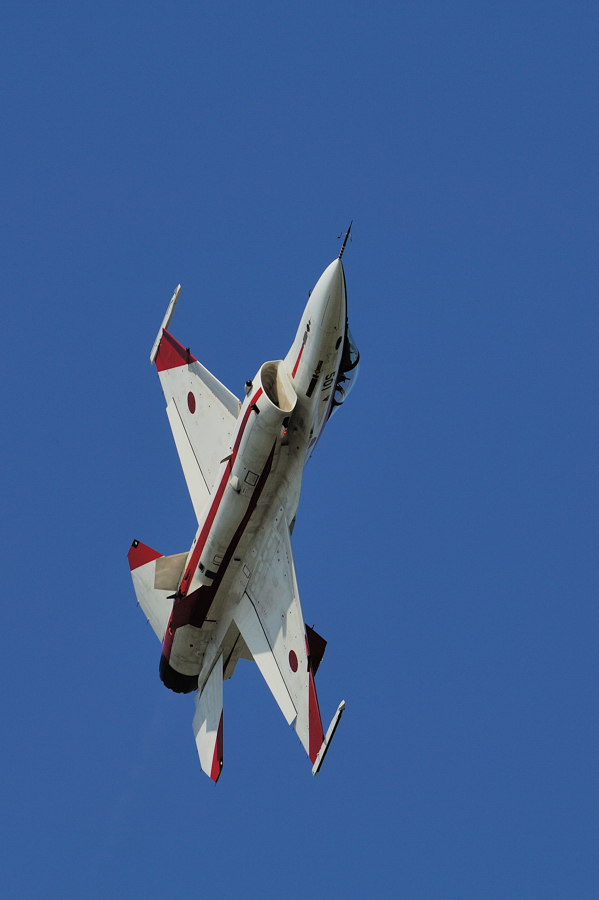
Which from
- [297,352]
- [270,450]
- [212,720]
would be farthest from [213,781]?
[297,352]

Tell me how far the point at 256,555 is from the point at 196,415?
18.0 feet

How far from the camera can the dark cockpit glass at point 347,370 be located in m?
28.5

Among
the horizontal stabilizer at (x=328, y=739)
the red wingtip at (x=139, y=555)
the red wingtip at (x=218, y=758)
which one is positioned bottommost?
the horizontal stabilizer at (x=328, y=739)

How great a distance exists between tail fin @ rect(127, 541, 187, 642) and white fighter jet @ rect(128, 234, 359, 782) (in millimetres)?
26

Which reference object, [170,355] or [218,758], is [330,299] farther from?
[218,758]

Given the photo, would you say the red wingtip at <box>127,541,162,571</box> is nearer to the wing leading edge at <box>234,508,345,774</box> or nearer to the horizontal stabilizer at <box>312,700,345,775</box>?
the wing leading edge at <box>234,508,345,774</box>

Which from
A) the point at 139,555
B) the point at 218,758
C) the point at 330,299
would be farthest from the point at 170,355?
the point at 218,758

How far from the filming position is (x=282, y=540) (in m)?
29.2

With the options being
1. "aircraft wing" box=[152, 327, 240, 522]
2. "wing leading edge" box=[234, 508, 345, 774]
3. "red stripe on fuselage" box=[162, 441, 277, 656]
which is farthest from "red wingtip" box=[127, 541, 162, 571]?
"wing leading edge" box=[234, 508, 345, 774]

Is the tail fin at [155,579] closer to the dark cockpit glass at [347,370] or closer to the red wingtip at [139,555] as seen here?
the red wingtip at [139,555]

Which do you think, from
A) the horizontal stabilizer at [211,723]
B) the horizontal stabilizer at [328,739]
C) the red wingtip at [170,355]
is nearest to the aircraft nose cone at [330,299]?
the red wingtip at [170,355]

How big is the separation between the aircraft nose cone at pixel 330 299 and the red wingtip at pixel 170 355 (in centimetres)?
712

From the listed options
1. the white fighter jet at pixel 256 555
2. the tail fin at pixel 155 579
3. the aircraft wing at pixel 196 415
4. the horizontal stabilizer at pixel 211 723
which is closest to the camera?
the white fighter jet at pixel 256 555

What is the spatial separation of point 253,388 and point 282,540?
3.61 meters
